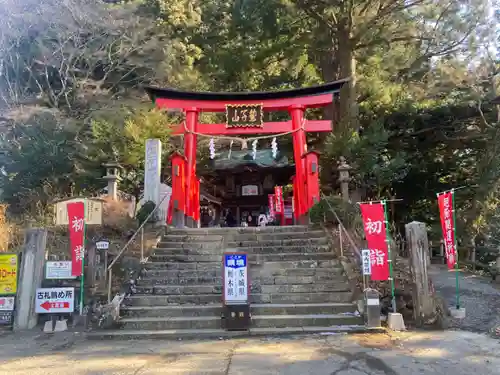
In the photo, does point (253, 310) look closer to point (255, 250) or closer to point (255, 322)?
point (255, 322)

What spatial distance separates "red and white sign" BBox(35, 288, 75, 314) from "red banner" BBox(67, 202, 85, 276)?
482 mm

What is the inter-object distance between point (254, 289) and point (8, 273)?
4.94 metres

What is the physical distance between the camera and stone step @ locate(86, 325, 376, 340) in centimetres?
713

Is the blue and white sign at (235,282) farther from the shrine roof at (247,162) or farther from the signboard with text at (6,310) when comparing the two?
the shrine roof at (247,162)

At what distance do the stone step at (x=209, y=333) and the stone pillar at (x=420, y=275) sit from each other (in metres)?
0.94

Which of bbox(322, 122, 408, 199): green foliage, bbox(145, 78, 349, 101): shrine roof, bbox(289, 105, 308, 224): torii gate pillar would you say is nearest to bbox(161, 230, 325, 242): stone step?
bbox(289, 105, 308, 224): torii gate pillar

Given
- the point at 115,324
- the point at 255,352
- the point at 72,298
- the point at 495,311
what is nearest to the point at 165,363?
the point at 255,352

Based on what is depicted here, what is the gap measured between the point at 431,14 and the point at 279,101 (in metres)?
7.64

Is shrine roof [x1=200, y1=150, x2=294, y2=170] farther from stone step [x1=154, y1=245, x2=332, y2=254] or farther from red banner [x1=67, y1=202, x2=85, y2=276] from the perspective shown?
red banner [x1=67, y1=202, x2=85, y2=276]

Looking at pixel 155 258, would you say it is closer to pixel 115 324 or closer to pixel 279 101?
pixel 115 324

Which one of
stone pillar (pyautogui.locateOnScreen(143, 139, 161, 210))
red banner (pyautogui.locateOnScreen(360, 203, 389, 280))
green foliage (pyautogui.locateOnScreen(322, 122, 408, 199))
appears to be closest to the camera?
red banner (pyautogui.locateOnScreen(360, 203, 389, 280))

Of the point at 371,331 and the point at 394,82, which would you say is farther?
the point at 394,82

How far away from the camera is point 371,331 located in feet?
23.7

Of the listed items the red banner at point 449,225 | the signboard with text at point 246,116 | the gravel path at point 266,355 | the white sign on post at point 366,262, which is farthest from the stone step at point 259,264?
the signboard with text at point 246,116
